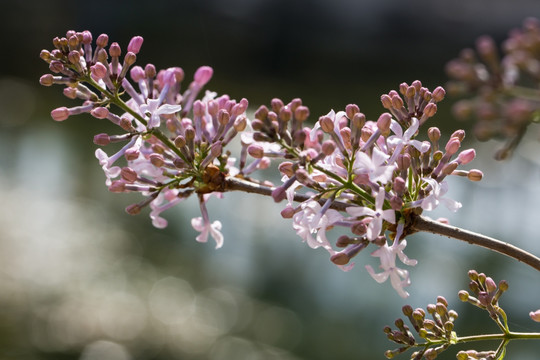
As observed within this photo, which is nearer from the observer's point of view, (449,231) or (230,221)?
(449,231)

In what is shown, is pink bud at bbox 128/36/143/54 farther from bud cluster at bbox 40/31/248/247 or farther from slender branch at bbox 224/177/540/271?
slender branch at bbox 224/177/540/271

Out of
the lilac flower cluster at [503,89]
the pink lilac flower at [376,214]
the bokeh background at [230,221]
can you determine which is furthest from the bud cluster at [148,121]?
the bokeh background at [230,221]

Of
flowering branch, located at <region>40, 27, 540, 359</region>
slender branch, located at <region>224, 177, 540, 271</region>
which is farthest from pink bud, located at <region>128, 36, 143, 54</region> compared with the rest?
slender branch, located at <region>224, 177, 540, 271</region>

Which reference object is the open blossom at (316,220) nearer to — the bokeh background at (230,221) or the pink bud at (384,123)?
the pink bud at (384,123)

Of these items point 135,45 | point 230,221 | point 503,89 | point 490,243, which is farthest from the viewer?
point 230,221

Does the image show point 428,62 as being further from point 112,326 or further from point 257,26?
point 112,326

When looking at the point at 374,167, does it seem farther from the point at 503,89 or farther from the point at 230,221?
the point at 230,221

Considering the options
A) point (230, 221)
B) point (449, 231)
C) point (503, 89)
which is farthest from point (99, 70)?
point (230, 221)

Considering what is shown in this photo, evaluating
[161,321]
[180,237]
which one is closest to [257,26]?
[180,237]
